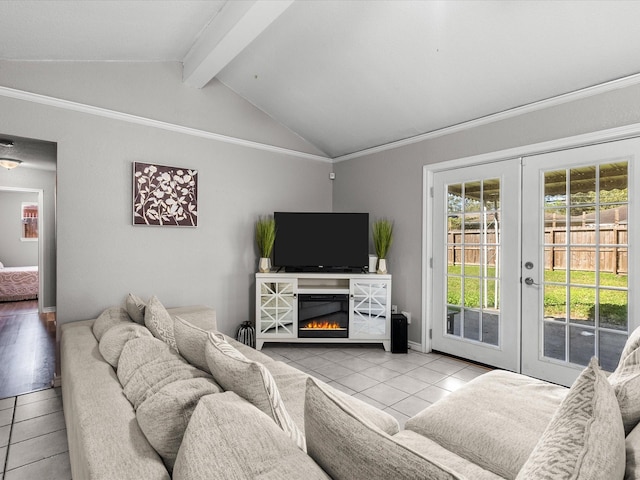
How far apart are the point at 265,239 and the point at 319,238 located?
0.64 metres

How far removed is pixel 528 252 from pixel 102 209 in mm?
3853

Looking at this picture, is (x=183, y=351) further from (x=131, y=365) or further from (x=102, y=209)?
(x=102, y=209)

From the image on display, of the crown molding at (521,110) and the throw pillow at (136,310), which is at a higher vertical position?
the crown molding at (521,110)

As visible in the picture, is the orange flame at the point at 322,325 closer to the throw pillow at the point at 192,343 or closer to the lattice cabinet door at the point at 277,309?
the lattice cabinet door at the point at 277,309

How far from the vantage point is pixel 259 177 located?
4.28m

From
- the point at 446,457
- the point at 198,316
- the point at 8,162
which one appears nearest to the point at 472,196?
the point at 446,457

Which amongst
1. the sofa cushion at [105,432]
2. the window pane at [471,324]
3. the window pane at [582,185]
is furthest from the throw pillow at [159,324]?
the window pane at [582,185]

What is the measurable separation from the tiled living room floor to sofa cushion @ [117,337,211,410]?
2.98 ft

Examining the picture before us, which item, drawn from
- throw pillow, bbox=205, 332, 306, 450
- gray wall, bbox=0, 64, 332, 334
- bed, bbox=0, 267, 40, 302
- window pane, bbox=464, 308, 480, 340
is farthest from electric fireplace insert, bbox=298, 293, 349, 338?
bed, bbox=0, 267, 40, 302

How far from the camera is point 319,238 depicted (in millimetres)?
4203

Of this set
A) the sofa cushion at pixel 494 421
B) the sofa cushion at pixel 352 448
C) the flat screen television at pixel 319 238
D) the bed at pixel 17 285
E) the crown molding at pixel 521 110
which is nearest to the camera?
the sofa cushion at pixel 352 448

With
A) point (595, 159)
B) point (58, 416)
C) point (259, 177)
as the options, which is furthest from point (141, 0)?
point (595, 159)

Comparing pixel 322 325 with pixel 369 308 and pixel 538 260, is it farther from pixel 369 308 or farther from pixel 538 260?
pixel 538 260

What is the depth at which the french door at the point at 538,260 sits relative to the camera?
2.74 metres
